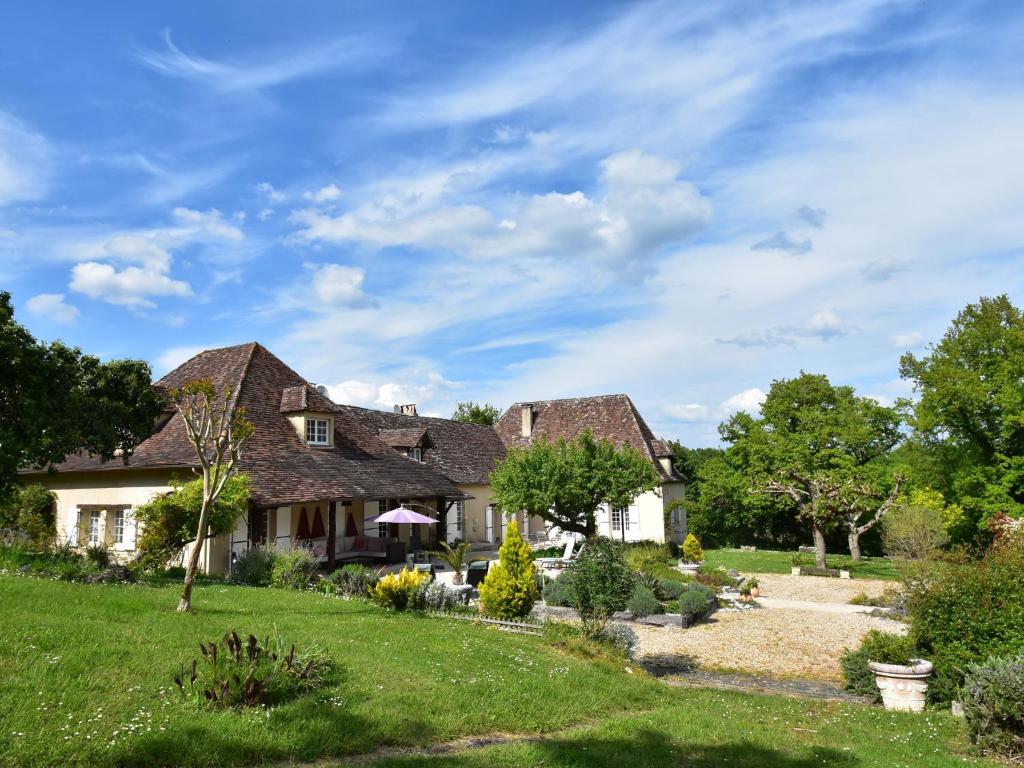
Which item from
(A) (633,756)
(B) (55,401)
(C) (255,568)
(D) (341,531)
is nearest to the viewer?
(A) (633,756)

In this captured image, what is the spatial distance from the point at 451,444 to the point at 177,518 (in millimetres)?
18708

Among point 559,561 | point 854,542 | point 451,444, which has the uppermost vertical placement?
point 451,444

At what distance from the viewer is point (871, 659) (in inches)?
400

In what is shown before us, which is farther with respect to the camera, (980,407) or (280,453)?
(980,407)

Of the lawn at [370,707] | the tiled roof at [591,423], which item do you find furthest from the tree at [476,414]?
the lawn at [370,707]

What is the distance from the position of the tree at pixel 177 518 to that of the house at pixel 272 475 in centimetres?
120

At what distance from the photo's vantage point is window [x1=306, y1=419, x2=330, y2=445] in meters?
23.6

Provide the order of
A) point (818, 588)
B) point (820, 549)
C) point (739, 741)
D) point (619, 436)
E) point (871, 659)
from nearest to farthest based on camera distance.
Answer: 1. point (739, 741)
2. point (871, 659)
3. point (818, 588)
4. point (820, 549)
5. point (619, 436)

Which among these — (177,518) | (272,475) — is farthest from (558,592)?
(177,518)

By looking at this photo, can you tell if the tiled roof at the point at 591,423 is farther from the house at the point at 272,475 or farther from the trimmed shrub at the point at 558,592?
the trimmed shrub at the point at 558,592

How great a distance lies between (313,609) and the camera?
41.1ft

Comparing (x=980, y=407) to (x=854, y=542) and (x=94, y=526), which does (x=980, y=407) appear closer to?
(x=854, y=542)

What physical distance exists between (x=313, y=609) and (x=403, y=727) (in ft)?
21.1

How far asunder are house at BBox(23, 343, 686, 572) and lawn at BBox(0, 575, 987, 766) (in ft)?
29.1
